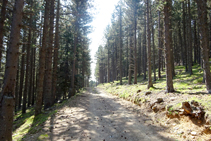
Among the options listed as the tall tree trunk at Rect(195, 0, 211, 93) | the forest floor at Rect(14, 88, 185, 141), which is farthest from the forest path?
the tall tree trunk at Rect(195, 0, 211, 93)

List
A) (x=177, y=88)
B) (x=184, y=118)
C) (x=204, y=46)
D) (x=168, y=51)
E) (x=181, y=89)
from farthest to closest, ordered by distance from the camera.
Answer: (x=177, y=88), (x=181, y=89), (x=168, y=51), (x=204, y=46), (x=184, y=118)

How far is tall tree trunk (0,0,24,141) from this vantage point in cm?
520

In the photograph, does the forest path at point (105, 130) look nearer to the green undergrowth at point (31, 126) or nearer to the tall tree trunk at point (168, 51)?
the green undergrowth at point (31, 126)

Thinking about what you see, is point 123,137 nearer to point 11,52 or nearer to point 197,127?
point 197,127

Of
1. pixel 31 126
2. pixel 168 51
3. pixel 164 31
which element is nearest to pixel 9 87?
pixel 31 126

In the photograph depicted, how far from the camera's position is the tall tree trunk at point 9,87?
17.1 feet

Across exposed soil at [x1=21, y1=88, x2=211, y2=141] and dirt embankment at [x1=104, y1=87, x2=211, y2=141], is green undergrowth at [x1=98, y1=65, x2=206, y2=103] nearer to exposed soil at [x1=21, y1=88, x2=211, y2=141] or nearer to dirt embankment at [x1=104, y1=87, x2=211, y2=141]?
dirt embankment at [x1=104, y1=87, x2=211, y2=141]

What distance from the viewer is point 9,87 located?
211 inches

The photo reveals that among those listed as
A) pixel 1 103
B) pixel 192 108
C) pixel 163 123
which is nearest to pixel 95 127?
pixel 163 123

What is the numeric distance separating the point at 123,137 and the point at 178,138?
79.5 inches

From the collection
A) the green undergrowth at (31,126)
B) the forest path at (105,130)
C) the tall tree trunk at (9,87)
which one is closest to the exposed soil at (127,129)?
the forest path at (105,130)

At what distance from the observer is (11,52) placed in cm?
546

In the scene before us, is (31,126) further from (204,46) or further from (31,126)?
(204,46)

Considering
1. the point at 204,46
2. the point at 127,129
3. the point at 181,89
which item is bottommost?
the point at 127,129
